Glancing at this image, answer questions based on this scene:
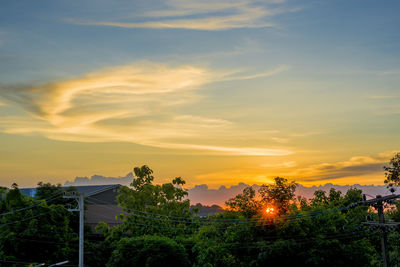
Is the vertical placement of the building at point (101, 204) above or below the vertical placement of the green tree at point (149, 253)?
above

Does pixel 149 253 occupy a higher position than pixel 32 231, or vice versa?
pixel 32 231

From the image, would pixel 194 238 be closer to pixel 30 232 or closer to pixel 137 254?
pixel 137 254

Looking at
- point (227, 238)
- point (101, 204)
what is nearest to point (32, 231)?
point (227, 238)

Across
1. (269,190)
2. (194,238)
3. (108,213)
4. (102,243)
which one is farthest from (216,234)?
(108,213)

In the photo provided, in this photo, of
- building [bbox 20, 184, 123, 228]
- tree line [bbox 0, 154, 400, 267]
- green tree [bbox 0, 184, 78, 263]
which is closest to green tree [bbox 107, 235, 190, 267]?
tree line [bbox 0, 154, 400, 267]

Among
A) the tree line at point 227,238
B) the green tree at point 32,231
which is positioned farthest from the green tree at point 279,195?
the green tree at point 32,231

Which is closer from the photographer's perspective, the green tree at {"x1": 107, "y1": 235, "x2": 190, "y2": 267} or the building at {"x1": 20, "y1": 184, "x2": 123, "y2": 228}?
the green tree at {"x1": 107, "y1": 235, "x2": 190, "y2": 267}

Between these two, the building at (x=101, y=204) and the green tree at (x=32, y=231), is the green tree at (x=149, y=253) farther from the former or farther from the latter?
the building at (x=101, y=204)

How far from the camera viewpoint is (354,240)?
4809cm

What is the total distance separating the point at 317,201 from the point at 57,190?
31.3 metres

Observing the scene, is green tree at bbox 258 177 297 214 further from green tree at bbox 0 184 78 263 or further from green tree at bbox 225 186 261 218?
green tree at bbox 0 184 78 263

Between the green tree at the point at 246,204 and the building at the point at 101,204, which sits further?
the building at the point at 101,204

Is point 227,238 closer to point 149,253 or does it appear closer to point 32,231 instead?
point 149,253

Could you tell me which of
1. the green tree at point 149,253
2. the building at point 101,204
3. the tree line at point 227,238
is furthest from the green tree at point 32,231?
the building at point 101,204
